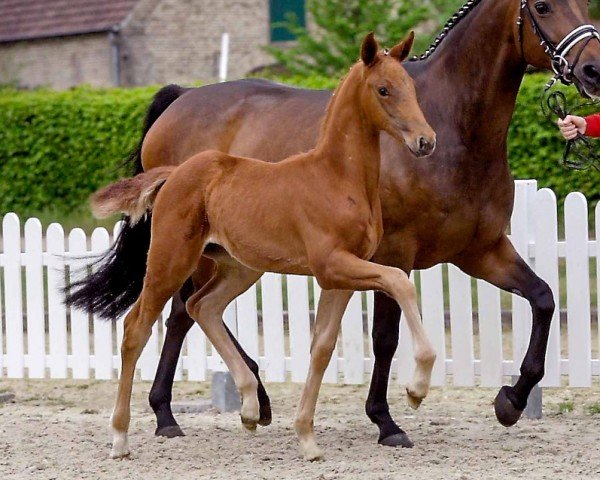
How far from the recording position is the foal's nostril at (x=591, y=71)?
5297 millimetres

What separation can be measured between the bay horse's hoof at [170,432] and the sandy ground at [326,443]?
0.05 meters

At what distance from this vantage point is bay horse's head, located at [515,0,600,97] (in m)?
5.34

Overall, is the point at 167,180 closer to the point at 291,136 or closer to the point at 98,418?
the point at 291,136

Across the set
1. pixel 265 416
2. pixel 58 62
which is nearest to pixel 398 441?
pixel 265 416

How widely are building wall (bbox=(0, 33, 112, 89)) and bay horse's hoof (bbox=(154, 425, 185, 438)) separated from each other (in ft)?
60.0

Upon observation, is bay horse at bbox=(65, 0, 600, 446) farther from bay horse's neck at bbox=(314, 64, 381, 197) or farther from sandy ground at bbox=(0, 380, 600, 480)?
bay horse's neck at bbox=(314, 64, 381, 197)

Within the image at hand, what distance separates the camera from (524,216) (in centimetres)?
688

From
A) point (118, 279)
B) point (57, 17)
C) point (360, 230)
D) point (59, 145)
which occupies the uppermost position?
point (57, 17)

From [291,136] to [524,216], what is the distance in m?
1.43

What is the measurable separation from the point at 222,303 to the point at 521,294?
58.0 inches

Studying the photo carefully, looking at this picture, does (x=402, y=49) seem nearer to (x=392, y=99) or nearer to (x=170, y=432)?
(x=392, y=99)

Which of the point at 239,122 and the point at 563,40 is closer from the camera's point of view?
the point at 563,40

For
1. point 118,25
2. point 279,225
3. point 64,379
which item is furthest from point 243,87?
point 118,25

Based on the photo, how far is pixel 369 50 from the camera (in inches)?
198
